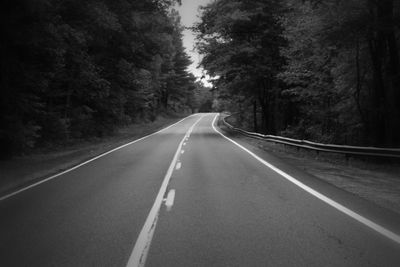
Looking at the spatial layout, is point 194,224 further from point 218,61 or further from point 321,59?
point 218,61

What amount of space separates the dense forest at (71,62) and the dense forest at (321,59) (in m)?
6.00

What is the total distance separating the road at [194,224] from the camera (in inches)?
191

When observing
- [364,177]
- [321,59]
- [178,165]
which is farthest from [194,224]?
[321,59]

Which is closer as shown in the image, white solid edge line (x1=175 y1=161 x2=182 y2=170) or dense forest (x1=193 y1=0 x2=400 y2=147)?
white solid edge line (x1=175 y1=161 x2=182 y2=170)

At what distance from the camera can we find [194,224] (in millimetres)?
6340

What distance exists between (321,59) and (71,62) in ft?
45.3

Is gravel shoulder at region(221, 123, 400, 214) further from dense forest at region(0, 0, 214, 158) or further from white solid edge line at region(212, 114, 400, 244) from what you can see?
dense forest at region(0, 0, 214, 158)

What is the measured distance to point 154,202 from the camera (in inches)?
320

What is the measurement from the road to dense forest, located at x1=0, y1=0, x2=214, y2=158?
19.1ft

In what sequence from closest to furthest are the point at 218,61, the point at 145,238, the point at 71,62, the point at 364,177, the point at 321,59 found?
the point at 145,238 < the point at 364,177 < the point at 321,59 < the point at 71,62 < the point at 218,61

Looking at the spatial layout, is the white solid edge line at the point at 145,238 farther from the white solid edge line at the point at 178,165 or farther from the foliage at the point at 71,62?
the foliage at the point at 71,62

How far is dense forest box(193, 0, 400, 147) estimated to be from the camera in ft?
52.2

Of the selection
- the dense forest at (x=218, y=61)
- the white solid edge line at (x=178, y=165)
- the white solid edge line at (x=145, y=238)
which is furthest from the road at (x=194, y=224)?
the dense forest at (x=218, y=61)

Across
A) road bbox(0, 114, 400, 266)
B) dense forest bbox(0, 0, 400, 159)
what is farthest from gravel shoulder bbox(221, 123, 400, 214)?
dense forest bbox(0, 0, 400, 159)
